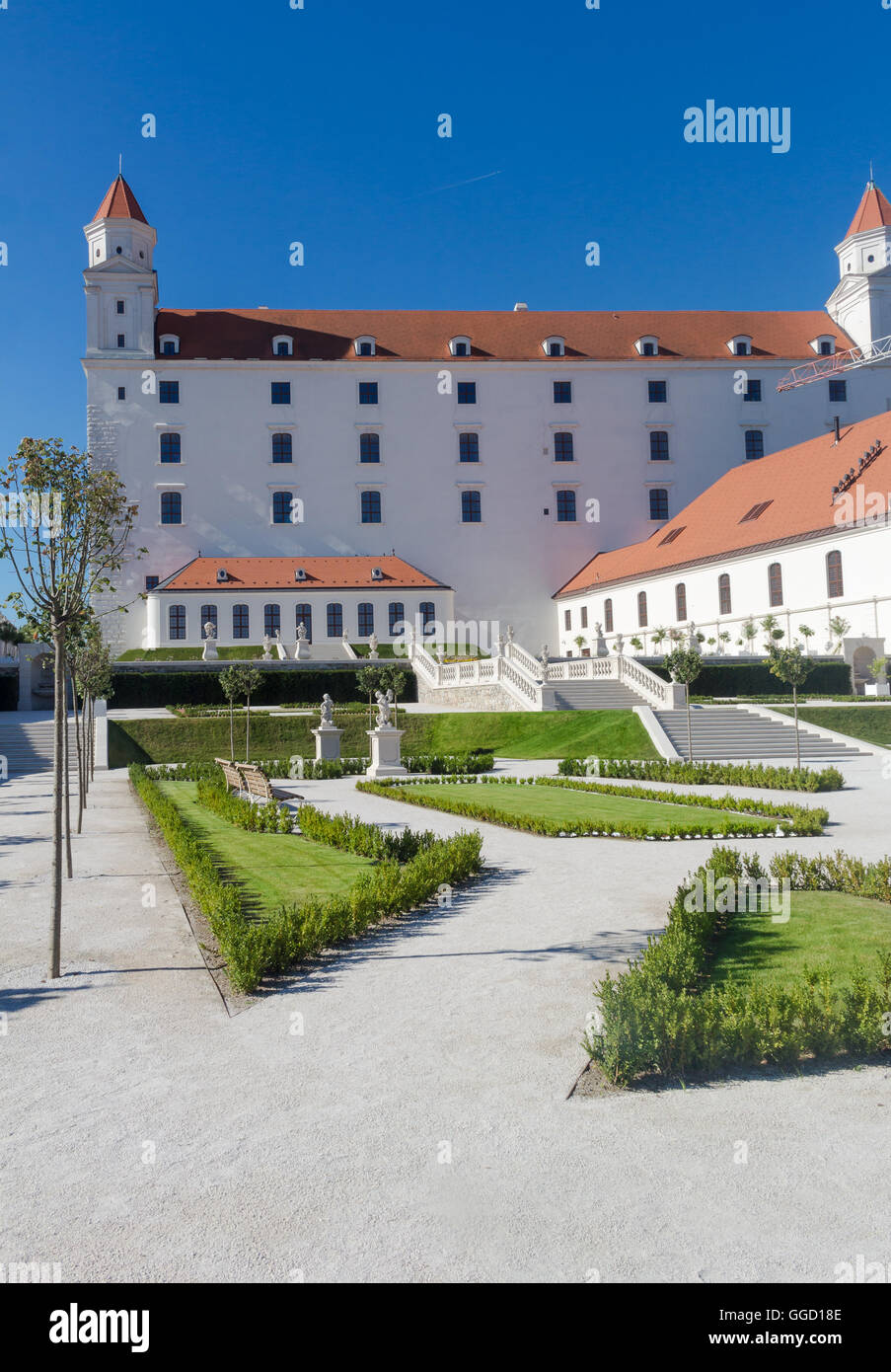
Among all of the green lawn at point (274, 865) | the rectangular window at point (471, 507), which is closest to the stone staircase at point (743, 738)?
the green lawn at point (274, 865)

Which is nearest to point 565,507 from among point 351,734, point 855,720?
point 351,734

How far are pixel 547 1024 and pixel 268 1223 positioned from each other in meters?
2.80

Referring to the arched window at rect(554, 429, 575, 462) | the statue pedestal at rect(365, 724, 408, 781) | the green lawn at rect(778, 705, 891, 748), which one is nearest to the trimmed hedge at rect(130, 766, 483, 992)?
the statue pedestal at rect(365, 724, 408, 781)

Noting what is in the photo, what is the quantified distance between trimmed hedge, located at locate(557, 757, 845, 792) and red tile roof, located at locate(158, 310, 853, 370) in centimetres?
4765

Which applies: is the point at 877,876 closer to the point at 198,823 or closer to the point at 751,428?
the point at 198,823

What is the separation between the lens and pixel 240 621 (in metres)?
55.2

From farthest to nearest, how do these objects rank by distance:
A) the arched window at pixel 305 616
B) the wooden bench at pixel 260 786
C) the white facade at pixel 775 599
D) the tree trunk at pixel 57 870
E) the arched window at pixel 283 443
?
the arched window at pixel 283 443 < the arched window at pixel 305 616 < the white facade at pixel 775 599 < the wooden bench at pixel 260 786 < the tree trunk at pixel 57 870

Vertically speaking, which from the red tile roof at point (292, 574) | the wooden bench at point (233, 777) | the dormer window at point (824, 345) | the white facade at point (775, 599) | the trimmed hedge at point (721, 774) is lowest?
the trimmed hedge at point (721, 774)

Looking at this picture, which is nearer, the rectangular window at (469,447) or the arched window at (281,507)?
the arched window at (281,507)

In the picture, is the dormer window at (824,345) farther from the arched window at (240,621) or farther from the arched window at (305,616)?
the arched window at (240,621)

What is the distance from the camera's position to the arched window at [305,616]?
55625 mm

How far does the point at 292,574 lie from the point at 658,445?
2826 cm

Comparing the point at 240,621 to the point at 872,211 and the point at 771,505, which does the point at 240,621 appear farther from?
the point at 872,211

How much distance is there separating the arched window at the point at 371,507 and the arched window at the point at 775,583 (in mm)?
27972
